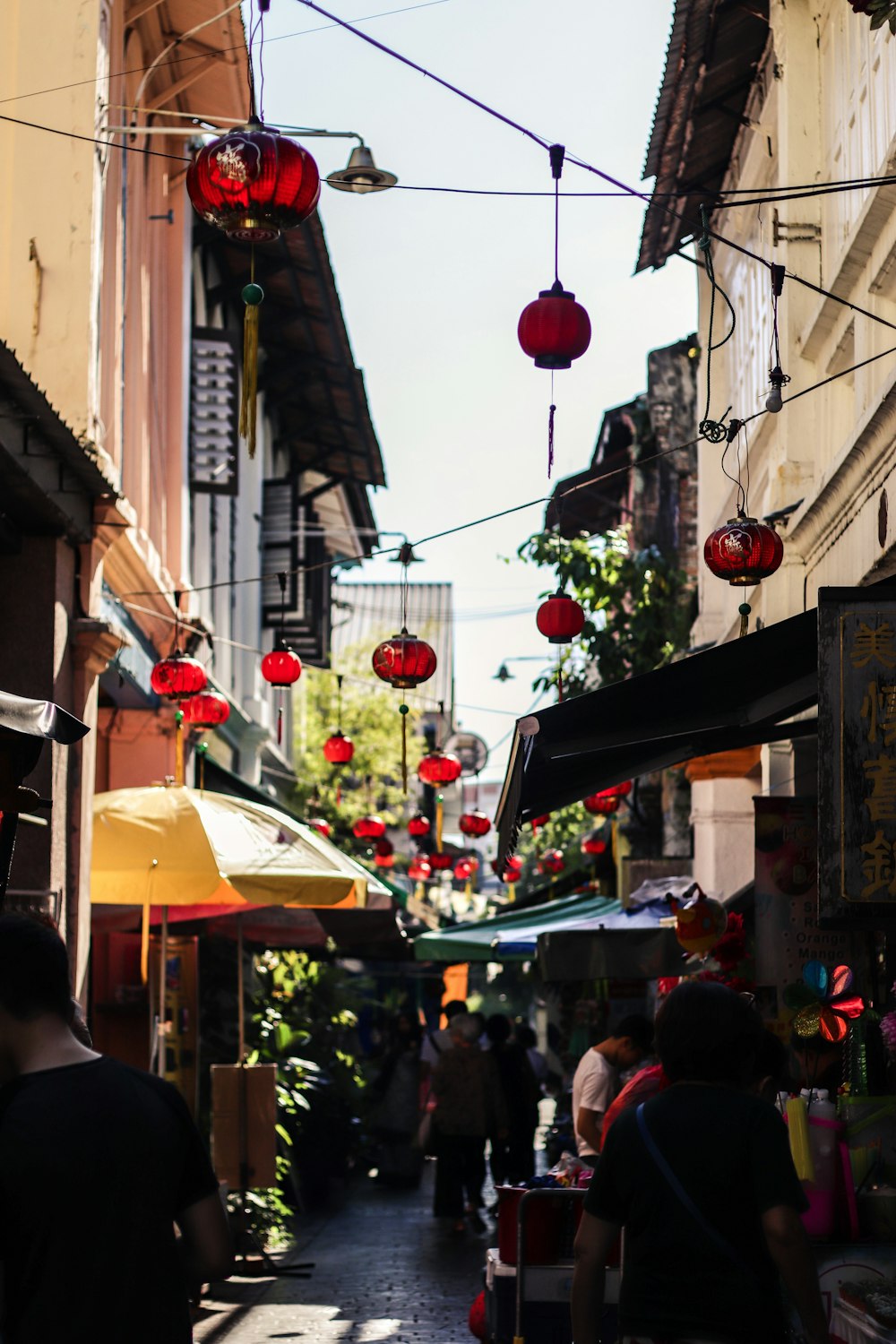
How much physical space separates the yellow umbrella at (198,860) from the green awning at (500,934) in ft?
21.7

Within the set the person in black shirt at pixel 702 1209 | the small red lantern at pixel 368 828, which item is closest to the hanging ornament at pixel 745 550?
the person in black shirt at pixel 702 1209

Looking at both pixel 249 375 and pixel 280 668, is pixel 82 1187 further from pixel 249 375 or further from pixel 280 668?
pixel 280 668

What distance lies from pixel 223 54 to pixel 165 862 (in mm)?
7507

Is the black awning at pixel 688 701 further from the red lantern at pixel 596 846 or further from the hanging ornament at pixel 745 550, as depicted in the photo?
the red lantern at pixel 596 846

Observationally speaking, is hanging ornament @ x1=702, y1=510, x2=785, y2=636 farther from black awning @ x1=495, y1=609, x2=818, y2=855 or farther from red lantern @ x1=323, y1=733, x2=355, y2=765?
red lantern @ x1=323, y1=733, x2=355, y2=765

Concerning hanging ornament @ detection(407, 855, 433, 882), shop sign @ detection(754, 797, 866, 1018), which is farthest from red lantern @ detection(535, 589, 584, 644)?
hanging ornament @ detection(407, 855, 433, 882)

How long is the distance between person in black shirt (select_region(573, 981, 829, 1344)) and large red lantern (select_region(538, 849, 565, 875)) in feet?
98.1

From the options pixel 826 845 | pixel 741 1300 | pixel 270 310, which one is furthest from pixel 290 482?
pixel 741 1300

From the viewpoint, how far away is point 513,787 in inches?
321

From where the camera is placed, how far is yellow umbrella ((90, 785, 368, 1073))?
10930 mm

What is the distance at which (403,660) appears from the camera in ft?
42.3

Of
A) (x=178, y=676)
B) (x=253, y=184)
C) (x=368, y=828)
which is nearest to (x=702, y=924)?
(x=178, y=676)

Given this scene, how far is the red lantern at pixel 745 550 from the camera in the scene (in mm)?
10094

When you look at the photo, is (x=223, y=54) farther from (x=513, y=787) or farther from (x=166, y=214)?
(x=513, y=787)
